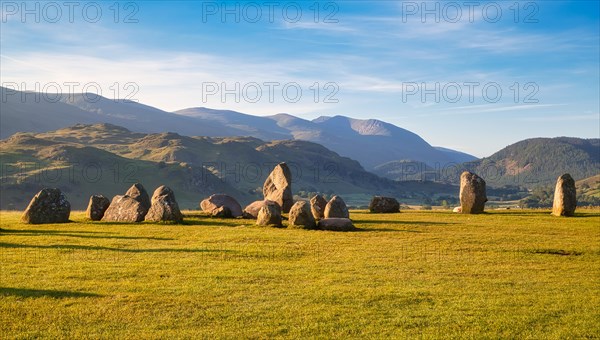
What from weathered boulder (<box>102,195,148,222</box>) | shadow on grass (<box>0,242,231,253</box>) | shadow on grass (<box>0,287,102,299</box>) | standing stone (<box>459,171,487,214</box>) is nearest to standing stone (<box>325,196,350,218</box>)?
standing stone (<box>459,171,487,214</box>)

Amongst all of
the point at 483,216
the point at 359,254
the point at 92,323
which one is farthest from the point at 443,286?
the point at 483,216

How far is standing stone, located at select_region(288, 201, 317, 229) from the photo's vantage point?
3588 cm

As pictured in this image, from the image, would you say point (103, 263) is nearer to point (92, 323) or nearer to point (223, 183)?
point (92, 323)

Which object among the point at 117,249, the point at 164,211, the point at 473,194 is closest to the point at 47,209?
the point at 164,211

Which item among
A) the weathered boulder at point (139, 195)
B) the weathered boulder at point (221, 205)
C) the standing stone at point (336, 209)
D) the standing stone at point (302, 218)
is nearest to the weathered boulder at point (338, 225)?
the standing stone at point (302, 218)

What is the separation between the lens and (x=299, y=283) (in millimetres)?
20078

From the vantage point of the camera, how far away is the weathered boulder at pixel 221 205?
43219 mm

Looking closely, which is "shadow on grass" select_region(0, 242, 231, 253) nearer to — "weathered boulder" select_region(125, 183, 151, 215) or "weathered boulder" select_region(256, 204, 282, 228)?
"weathered boulder" select_region(256, 204, 282, 228)

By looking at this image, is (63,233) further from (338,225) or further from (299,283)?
(299,283)

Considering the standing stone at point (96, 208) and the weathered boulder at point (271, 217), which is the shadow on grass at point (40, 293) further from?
the standing stone at point (96, 208)

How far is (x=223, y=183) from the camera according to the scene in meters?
Answer: 195

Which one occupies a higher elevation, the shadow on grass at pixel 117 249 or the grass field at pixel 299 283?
the shadow on grass at pixel 117 249

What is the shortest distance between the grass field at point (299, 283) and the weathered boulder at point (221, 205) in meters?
9.29

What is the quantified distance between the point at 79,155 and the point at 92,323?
179 meters
